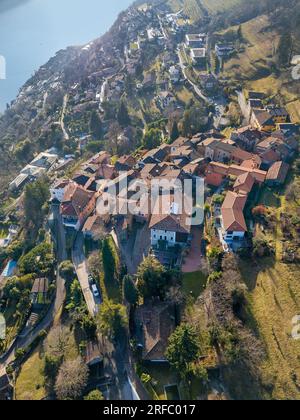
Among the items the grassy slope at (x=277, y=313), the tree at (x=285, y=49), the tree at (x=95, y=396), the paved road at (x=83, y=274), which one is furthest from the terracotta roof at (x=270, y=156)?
the tree at (x=95, y=396)

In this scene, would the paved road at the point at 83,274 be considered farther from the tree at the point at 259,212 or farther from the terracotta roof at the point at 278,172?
the terracotta roof at the point at 278,172

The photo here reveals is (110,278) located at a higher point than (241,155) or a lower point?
lower

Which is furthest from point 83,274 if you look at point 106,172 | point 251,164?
point 251,164

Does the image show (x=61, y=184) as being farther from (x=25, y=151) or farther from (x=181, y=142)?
(x=25, y=151)

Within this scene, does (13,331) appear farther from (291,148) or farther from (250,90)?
(250,90)

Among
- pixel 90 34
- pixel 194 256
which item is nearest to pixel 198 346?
pixel 194 256
